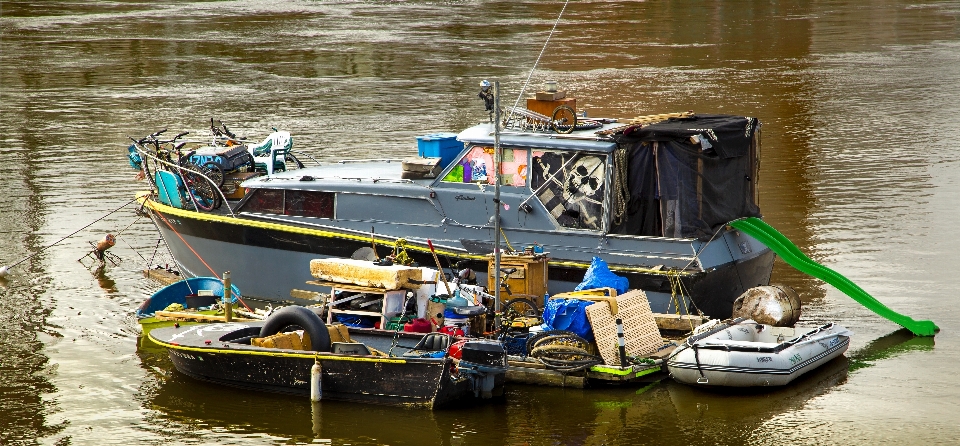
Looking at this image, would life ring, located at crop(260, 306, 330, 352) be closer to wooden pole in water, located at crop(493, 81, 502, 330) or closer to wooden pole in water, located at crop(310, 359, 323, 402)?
wooden pole in water, located at crop(310, 359, 323, 402)

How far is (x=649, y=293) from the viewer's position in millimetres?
13516

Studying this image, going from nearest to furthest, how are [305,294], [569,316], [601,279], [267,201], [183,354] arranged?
[569,316] → [183,354] → [601,279] → [305,294] → [267,201]

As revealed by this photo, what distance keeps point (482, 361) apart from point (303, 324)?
188 centimetres

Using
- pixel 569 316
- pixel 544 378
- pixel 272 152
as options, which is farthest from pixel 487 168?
pixel 272 152

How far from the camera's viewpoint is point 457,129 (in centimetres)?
2595

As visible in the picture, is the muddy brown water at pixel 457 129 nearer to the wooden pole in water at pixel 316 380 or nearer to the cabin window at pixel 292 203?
the wooden pole in water at pixel 316 380

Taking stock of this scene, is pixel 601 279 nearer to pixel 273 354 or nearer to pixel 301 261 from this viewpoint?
pixel 273 354

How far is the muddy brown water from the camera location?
1185 cm

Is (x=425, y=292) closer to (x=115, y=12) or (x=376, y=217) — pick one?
(x=376, y=217)

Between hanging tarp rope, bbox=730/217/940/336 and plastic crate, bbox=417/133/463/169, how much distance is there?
11.5 ft

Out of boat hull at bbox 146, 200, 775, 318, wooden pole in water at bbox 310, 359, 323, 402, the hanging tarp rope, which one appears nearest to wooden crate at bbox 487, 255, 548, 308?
boat hull at bbox 146, 200, 775, 318

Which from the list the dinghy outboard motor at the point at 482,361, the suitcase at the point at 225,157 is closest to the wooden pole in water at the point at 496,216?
the dinghy outboard motor at the point at 482,361

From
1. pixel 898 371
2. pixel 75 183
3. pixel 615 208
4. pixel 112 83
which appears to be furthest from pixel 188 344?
pixel 112 83

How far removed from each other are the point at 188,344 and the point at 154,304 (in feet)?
7.72
